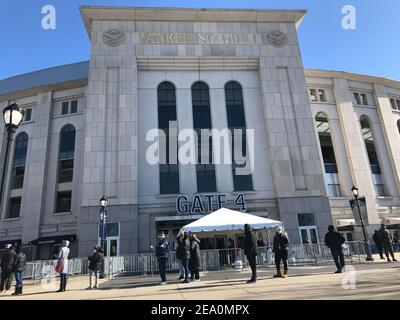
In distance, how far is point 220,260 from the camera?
17.1 m

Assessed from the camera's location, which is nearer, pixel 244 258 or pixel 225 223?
pixel 225 223

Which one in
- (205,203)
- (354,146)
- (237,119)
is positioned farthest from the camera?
(354,146)

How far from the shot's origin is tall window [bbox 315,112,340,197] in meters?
33.8

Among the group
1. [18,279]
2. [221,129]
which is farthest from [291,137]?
[18,279]

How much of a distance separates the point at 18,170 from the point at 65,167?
5.64m

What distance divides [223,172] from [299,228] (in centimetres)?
782

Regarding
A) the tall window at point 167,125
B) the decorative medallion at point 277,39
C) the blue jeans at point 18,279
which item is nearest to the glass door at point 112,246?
the tall window at point 167,125

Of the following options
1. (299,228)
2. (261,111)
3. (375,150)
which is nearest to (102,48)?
(261,111)

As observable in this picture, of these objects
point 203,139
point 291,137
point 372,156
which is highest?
point 203,139

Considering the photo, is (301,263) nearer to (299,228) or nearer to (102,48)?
(299,228)

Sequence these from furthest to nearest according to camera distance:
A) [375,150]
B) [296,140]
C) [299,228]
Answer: [375,150]
[296,140]
[299,228]

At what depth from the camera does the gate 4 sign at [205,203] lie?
26812mm

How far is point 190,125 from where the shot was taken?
29891mm

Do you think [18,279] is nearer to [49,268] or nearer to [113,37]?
[49,268]
